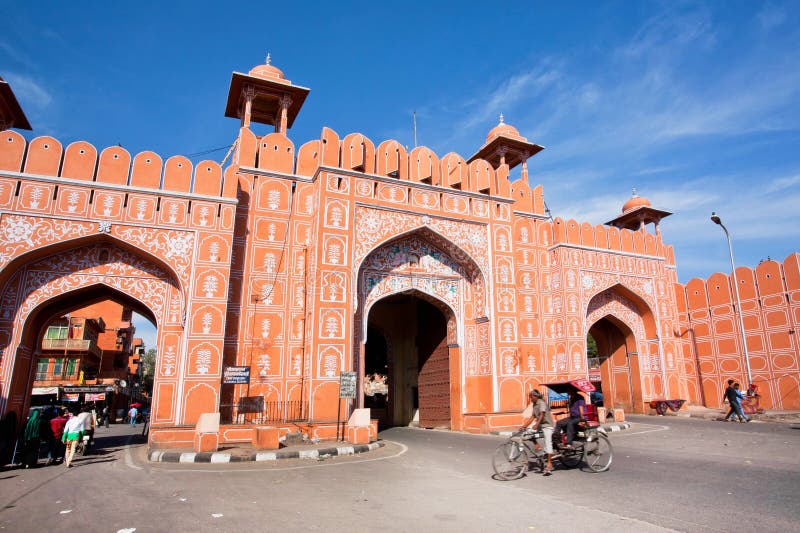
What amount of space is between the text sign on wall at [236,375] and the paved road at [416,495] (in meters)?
2.79

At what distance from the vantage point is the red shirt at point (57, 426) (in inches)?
417

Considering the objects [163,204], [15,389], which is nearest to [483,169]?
[163,204]

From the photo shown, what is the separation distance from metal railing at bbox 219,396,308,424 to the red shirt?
3343mm

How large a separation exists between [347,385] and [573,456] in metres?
6.07

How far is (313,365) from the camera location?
43.0ft

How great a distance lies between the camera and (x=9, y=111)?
1734 cm

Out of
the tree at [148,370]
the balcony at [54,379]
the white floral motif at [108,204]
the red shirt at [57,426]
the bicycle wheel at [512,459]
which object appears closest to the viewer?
the bicycle wheel at [512,459]

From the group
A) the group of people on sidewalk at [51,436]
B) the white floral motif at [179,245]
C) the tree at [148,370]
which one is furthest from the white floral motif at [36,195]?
the tree at [148,370]

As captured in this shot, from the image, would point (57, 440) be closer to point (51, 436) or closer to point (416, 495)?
point (51, 436)

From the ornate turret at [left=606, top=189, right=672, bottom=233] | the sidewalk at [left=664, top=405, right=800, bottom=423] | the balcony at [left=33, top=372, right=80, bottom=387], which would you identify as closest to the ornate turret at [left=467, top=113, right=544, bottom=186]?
the ornate turret at [left=606, top=189, right=672, bottom=233]

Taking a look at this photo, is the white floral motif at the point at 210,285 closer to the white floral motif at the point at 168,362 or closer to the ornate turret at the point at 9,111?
the white floral motif at the point at 168,362

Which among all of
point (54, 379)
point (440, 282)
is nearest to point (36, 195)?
point (440, 282)

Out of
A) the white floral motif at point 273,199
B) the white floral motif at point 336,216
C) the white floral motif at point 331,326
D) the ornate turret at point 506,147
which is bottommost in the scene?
the white floral motif at point 331,326

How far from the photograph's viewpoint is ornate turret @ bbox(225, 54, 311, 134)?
685 inches
